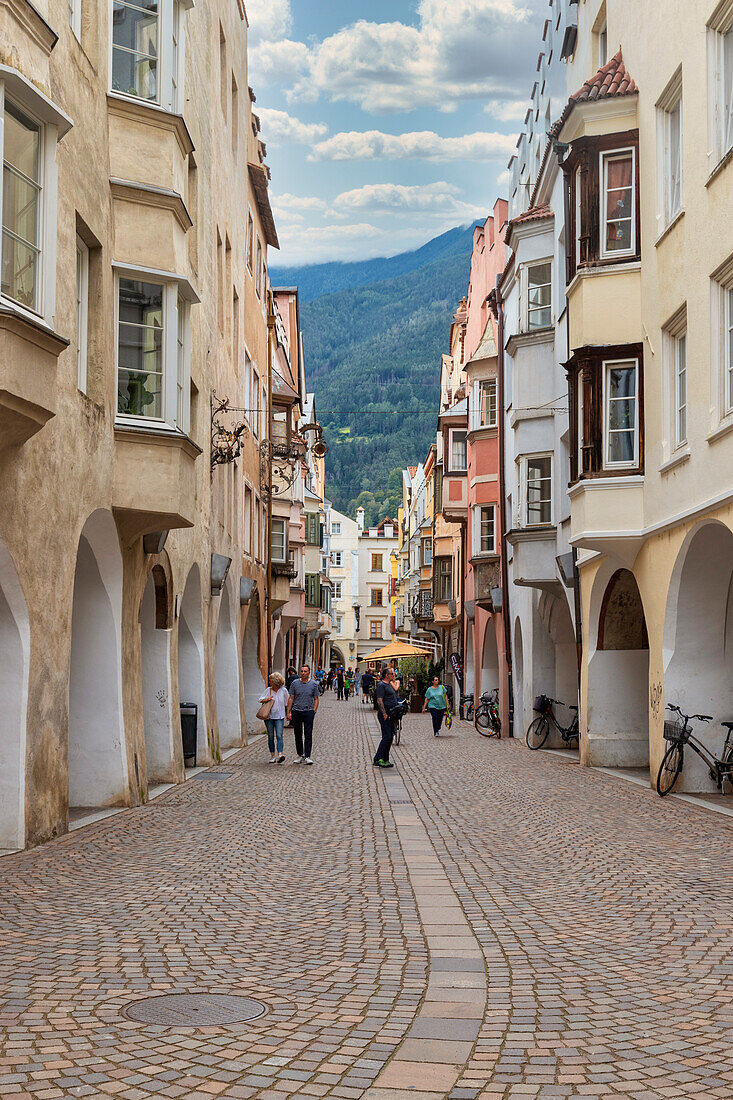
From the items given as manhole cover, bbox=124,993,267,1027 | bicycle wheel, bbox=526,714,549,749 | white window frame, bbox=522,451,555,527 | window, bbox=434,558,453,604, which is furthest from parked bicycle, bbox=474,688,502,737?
manhole cover, bbox=124,993,267,1027

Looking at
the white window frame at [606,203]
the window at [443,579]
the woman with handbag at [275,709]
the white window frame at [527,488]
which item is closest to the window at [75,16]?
the white window frame at [606,203]

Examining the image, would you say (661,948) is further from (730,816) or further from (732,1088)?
(730,816)

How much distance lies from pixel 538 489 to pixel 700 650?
11.0 m

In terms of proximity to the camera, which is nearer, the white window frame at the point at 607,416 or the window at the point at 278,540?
the white window frame at the point at 607,416

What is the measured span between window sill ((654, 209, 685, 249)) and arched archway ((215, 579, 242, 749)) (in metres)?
13.3

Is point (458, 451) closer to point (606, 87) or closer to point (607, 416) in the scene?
point (607, 416)

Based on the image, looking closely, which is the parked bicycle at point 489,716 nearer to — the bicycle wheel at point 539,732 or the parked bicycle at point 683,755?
the bicycle wheel at point 539,732

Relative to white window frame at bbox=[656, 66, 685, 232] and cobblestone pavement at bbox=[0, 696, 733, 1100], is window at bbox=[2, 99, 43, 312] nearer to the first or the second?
cobblestone pavement at bbox=[0, 696, 733, 1100]

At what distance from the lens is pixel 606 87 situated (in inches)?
761

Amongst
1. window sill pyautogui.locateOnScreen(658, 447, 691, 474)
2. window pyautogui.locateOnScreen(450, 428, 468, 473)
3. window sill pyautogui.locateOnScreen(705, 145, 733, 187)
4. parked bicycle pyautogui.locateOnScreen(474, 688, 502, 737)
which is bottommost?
parked bicycle pyautogui.locateOnScreen(474, 688, 502, 737)

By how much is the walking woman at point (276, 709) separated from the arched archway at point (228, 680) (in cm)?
485

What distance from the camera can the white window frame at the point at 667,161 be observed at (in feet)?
57.4

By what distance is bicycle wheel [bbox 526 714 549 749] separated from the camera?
28.3m

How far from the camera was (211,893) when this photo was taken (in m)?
9.52
